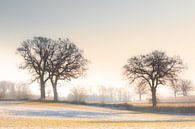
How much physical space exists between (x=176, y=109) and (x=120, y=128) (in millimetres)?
45191

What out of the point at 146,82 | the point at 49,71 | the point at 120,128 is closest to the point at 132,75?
the point at 146,82

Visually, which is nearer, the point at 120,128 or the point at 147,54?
the point at 120,128

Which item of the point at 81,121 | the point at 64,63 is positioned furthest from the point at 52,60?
the point at 81,121

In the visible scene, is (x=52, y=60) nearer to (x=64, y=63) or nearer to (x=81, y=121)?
(x=64, y=63)

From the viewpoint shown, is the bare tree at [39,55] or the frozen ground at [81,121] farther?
the bare tree at [39,55]

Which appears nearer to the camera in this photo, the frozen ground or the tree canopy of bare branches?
the frozen ground

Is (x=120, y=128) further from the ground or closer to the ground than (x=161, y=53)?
closer to the ground

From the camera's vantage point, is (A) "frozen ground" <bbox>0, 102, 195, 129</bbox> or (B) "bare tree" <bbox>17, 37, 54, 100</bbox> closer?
(A) "frozen ground" <bbox>0, 102, 195, 129</bbox>

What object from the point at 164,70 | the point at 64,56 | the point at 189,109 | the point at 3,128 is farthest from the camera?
the point at 64,56

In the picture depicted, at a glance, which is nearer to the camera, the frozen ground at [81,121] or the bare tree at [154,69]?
the frozen ground at [81,121]

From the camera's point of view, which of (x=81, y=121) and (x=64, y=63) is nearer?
(x=81, y=121)

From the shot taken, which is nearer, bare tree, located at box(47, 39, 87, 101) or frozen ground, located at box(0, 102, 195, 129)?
frozen ground, located at box(0, 102, 195, 129)

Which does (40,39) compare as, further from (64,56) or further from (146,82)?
(146,82)

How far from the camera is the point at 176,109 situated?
71.4 meters
